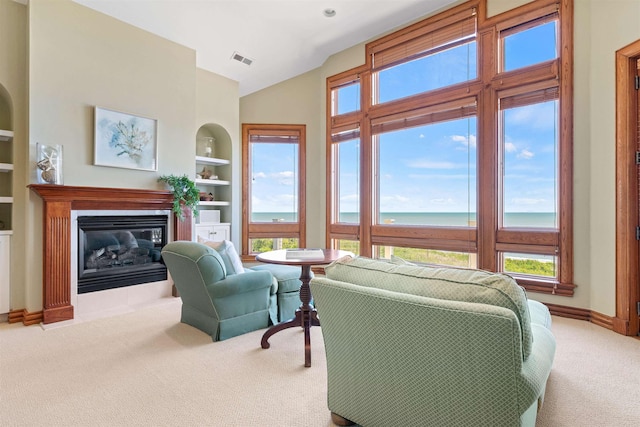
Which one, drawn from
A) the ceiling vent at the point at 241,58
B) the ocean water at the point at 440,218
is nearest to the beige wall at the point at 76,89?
the ceiling vent at the point at 241,58

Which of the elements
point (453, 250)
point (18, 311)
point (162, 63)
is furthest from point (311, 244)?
point (18, 311)

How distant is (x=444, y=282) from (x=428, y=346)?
0.25 m

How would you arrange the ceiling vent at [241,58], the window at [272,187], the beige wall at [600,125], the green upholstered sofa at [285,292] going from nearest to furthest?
1. the beige wall at [600,125]
2. the green upholstered sofa at [285,292]
3. the ceiling vent at [241,58]
4. the window at [272,187]

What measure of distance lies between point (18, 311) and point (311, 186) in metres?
3.91

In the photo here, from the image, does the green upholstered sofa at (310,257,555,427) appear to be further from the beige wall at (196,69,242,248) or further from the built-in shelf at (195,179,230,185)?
the beige wall at (196,69,242,248)

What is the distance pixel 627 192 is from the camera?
2.85 m

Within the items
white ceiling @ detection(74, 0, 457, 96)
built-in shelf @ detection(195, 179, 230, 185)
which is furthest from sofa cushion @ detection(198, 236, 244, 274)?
white ceiling @ detection(74, 0, 457, 96)

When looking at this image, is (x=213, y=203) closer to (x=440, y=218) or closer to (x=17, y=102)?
(x=17, y=102)

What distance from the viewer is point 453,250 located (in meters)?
3.96

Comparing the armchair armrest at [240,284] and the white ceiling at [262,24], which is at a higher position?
the white ceiling at [262,24]

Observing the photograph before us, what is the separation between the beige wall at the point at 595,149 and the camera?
2982 millimetres

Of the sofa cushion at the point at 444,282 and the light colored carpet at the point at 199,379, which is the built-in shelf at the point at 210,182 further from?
the sofa cushion at the point at 444,282

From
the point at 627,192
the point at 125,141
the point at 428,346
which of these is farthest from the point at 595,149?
the point at 125,141

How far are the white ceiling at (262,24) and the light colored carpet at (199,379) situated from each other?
344cm
